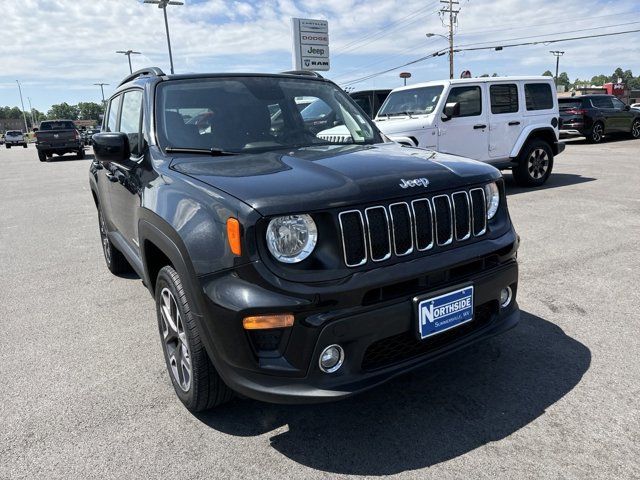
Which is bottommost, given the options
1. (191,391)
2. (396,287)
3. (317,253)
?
(191,391)

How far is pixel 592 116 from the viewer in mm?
18766

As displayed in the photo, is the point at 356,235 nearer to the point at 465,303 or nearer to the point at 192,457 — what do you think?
the point at 465,303

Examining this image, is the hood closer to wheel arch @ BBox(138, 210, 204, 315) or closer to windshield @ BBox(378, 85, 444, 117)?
wheel arch @ BBox(138, 210, 204, 315)

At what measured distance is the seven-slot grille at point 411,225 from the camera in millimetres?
2277

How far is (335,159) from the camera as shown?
9.20ft

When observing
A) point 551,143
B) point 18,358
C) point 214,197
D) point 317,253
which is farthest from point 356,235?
point 551,143

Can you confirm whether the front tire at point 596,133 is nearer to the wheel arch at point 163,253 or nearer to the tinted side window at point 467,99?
the tinted side window at point 467,99

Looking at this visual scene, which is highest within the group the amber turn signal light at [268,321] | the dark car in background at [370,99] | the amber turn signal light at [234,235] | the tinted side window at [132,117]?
the dark car in background at [370,99]

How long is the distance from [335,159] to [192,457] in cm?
167

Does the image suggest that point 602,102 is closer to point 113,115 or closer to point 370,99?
point 370,99

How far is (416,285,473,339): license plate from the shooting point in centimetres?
236

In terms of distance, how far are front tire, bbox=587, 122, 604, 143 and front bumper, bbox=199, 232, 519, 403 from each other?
1958 cm

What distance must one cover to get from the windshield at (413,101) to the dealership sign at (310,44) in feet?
37.0

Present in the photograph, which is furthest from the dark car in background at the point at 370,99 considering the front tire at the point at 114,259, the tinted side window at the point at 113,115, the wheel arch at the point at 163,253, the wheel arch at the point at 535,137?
the wheel arch at the point at 163,253
